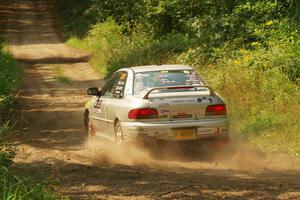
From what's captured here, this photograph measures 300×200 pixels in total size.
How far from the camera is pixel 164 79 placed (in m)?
12.0

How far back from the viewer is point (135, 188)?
8.81 metres

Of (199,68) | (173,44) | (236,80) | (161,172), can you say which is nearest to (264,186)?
(161,172)

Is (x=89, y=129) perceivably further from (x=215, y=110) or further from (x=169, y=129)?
(x=215, y=110)

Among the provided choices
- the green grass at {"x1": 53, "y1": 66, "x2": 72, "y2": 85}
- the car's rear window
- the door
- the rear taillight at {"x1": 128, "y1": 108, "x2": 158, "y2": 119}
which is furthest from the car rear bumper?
the green grass at {"x1": 53, "y1": 66, "x2": 72, "y2": 85}

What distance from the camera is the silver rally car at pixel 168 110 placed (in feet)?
36.7

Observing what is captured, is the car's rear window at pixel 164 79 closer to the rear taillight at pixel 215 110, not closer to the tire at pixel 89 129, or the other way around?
the rear taillight at pixel 215 110

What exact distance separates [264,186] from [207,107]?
2.81 m

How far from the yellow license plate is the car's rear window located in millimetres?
1012

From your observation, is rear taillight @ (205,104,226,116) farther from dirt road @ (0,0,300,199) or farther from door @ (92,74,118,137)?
door @ (92,74,118,137)

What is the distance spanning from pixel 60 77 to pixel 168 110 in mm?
17237

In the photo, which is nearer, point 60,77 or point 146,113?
point 146,113

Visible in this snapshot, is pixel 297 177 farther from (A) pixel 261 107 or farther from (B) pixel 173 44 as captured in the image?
(B) pixel 173 44

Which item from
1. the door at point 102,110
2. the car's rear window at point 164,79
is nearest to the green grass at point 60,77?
the door at point 102,110

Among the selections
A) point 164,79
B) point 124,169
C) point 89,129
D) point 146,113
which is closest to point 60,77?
point 89,129
